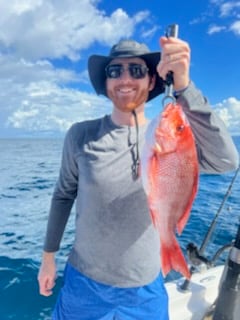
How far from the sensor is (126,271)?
6.31ft

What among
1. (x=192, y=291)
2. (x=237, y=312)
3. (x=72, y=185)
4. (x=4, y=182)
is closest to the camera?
(x=72, y=185)

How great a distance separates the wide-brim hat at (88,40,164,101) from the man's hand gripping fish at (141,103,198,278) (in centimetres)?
74

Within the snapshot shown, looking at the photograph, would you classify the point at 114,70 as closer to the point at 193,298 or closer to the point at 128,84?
the point at 128,84

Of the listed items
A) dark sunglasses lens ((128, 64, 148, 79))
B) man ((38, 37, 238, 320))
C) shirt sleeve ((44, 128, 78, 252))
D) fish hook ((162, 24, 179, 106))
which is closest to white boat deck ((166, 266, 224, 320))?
man ((38, 37, 238, 320))

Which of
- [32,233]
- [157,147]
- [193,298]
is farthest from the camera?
[32,233]

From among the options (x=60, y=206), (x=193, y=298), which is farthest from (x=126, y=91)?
(x=193, y=298)

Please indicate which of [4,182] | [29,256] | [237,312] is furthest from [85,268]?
[4,182]

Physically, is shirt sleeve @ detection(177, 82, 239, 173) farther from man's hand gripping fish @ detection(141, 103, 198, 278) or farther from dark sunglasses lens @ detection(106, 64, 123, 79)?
dark sunglasses lens @ detection(106, 64, 123, 79)

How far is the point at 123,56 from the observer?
1888mm

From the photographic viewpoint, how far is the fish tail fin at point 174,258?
1.35m

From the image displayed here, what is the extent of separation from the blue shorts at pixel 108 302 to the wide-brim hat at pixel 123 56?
124 centimetres

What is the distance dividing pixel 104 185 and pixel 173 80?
758mm

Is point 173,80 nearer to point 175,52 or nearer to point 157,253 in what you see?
point 175,52

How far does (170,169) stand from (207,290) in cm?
233
